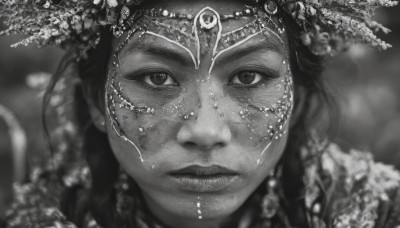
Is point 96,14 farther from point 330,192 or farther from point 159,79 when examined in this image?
point 330,192

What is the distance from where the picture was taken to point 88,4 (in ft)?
7.23

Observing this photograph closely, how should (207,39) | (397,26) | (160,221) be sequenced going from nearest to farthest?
(207,39) < (160,221) < (397,26)

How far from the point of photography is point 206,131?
81.1 inches

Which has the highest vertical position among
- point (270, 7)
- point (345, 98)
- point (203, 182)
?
point (270, 7)

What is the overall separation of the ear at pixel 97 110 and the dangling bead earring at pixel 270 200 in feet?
2.32

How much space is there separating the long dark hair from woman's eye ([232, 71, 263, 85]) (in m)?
0.24

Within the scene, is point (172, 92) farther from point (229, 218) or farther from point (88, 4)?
point (229, 218)

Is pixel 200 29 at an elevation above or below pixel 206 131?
above

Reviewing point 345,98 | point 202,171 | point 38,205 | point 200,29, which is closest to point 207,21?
point 200,29

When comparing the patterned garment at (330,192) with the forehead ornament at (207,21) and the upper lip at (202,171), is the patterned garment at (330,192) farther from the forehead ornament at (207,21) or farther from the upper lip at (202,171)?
the forehead ornament at (207,21)

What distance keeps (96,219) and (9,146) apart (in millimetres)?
1630

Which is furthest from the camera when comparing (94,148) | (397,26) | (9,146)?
(397,26)

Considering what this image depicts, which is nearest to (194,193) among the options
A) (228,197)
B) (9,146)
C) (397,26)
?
(228,197)

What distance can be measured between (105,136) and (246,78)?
85 centimetres
